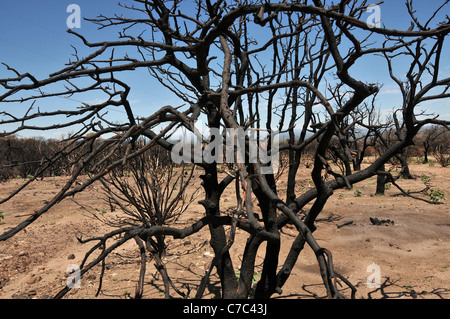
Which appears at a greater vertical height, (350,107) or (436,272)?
(350,107)

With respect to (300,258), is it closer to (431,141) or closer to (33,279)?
(33,279)

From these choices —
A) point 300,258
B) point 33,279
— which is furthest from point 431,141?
point 33,279

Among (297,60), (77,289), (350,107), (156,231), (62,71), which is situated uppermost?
(297,60)

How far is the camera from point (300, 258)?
422 centimetres

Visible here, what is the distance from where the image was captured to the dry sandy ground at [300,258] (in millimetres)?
3387

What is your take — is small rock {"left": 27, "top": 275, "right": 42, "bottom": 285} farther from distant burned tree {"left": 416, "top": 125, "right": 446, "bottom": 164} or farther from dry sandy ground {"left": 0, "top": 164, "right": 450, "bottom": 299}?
distant burned tree {"left": 416, "top": 125, "right": 446, "bottom": 164}

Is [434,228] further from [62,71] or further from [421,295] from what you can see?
[62,71]

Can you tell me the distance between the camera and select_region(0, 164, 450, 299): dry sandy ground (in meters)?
3.39

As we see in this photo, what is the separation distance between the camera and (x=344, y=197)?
28.2 ft

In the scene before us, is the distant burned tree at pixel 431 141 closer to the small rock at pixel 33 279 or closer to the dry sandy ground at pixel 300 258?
the dry sandy ground at pixel 300 258

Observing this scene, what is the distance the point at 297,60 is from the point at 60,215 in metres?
6.66

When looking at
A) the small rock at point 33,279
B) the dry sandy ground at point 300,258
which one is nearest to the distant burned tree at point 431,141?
the dry sandy ground at point 300,258

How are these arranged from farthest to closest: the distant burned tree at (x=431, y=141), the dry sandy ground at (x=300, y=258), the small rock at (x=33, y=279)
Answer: the distant burned tree at (x=431, y=141)
the small rock at (x=33, y=279)
the dry sandy ground at (x=300, y=258)
